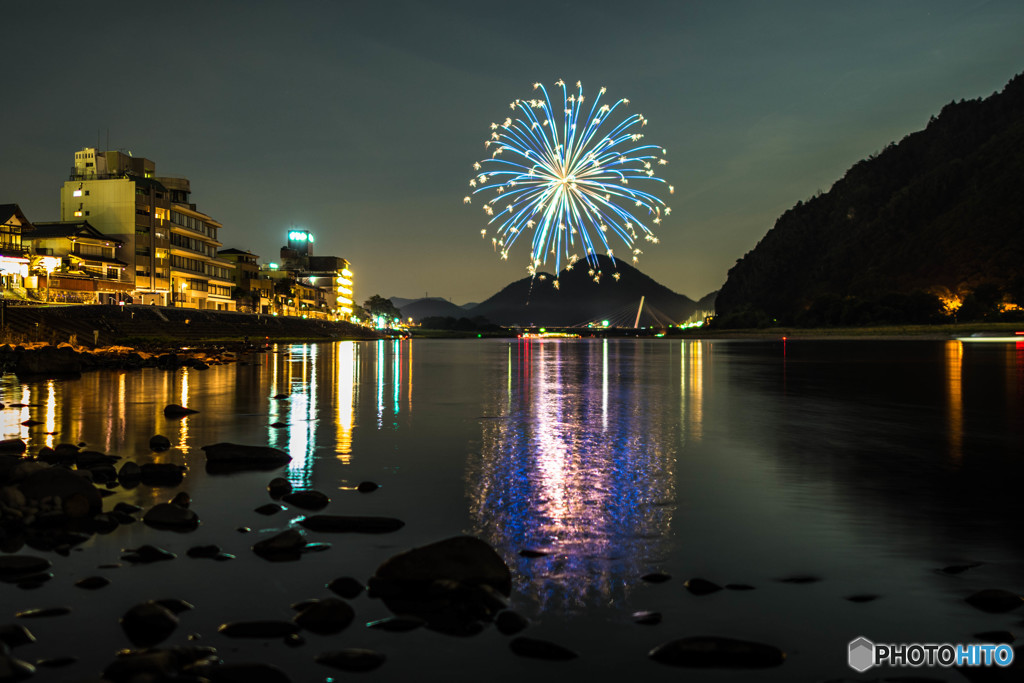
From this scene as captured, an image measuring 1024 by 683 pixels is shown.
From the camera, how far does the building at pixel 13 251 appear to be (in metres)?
75.7

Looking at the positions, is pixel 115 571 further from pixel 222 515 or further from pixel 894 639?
pixel 894 639

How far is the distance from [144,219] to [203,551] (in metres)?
119

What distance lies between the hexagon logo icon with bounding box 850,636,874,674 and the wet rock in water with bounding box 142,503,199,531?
8.92m

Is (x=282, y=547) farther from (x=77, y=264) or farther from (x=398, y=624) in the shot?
(x=77, y=264)

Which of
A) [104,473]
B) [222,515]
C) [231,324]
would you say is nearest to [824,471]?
[222,515]

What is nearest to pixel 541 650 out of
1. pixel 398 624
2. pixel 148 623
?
pixel 398 624

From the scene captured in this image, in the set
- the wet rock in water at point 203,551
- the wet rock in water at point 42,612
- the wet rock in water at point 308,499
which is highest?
the wet rock in water at point 308,499

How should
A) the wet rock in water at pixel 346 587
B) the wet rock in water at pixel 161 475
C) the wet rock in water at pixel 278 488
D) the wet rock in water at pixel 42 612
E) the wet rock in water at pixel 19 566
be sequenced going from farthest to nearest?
1. the wet rock in water at pixel 161 475
2. the wet rock in water at pixel 278 488
3. the wet rock in water at pixel 19 566
4. the wet rock in water at pixel 346 587
5. the wet rock in water at pixel 42 612

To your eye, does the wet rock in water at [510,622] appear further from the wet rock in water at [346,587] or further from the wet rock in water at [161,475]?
the wet rock in water at [161,475]

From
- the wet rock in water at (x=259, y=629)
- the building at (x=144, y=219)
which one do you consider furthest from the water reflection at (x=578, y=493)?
the building at (x=144, y=219)

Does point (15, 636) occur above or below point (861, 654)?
above

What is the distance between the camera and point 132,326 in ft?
266

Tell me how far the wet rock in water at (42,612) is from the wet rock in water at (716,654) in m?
6.17

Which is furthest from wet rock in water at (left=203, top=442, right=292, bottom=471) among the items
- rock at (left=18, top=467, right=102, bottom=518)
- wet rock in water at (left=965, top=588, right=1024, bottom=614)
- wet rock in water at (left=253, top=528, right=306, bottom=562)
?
wet rock in water at (left=965, top=588, right=1024, bottom=614)
